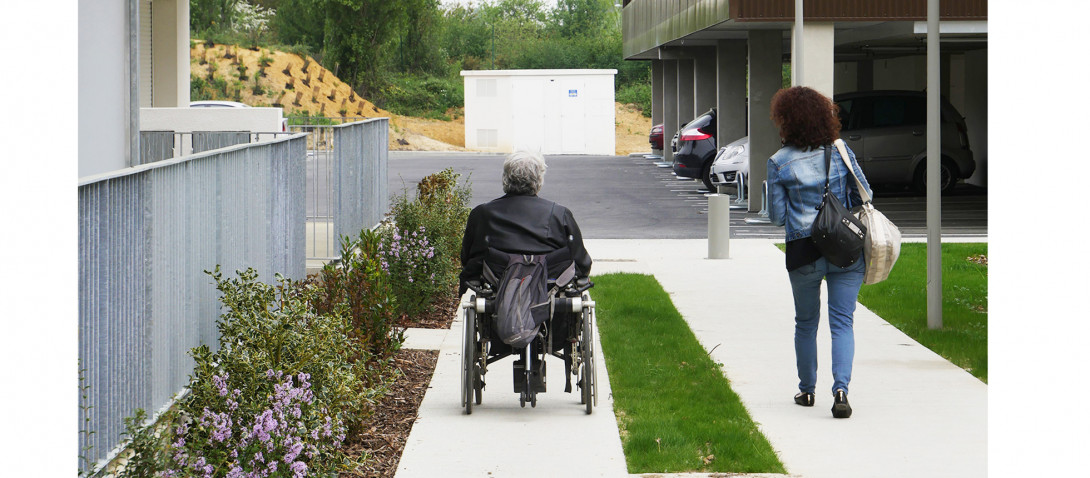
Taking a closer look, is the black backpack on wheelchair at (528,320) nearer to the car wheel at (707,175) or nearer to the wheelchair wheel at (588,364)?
the wheelchair wheel at (588,364)

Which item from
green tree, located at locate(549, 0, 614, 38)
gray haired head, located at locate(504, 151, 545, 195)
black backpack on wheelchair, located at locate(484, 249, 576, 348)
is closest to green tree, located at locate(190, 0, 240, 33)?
green tree, located at locate(549, 0, 614, 38)

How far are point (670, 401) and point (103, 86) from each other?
6.13 metres

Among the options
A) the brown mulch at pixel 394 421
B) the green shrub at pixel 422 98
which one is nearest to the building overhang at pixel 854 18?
the brown mulch at pixel 394 421

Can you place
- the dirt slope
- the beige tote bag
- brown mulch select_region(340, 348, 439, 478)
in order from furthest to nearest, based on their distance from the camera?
the dirt slope → the beige tote bag → brown mulch select_region(340, 348, 439, 478)

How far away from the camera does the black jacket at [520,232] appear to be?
6.98 meters

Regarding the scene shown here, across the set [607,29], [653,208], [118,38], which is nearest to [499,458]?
[118,38]

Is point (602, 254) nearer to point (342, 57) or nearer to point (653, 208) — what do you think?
point (653, 208)

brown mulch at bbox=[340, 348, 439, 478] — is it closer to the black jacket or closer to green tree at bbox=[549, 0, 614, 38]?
the black jacket

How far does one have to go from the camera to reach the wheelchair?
6941 mm

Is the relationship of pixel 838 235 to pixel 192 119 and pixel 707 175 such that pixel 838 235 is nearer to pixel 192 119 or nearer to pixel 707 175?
pixel 192 119

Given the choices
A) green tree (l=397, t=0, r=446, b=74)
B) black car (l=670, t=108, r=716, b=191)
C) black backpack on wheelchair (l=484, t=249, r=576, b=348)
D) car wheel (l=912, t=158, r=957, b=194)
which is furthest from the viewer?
green tree (l=397, t=0, r=446, b=74)

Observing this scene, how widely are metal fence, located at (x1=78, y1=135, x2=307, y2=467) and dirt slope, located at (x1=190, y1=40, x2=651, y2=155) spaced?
4732cm

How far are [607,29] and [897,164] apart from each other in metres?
75.2

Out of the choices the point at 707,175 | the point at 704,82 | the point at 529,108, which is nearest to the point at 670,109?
the point at 704,82
